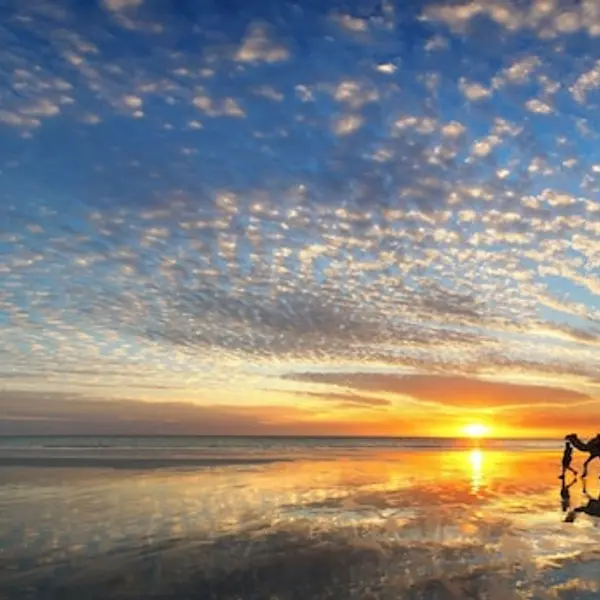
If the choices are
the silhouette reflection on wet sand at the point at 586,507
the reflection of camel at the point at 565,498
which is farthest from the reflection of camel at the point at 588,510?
the reflection of camel at the point at 565,498

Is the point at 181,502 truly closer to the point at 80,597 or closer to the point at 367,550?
the point at 367,550

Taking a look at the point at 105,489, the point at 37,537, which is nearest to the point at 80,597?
the point at 37,537

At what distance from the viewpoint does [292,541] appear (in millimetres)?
17766

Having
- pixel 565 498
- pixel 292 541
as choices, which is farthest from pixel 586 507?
pixel 292 541

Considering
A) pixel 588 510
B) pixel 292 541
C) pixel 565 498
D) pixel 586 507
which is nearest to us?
pixel 292 541

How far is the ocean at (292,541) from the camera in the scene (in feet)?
42.6

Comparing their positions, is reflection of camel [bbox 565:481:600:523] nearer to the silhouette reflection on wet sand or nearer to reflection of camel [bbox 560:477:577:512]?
the silhouette reflection on wet sand

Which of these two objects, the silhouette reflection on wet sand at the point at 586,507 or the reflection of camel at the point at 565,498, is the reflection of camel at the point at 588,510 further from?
the reflection of camel at the point at 565,498

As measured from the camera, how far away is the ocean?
13.0 m

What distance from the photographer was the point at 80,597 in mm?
12117

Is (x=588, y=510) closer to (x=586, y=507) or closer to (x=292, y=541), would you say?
(x=586, y=507)

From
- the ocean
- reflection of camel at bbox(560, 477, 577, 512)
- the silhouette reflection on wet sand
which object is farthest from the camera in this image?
reflection of camel at bbox(560, 477, 577, 512)

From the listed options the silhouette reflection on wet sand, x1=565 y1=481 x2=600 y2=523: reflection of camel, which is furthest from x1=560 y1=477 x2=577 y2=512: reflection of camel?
x1=565 y1=481 x2=600 y2=523: reflection of camel

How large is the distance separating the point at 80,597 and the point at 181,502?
42.8ft
